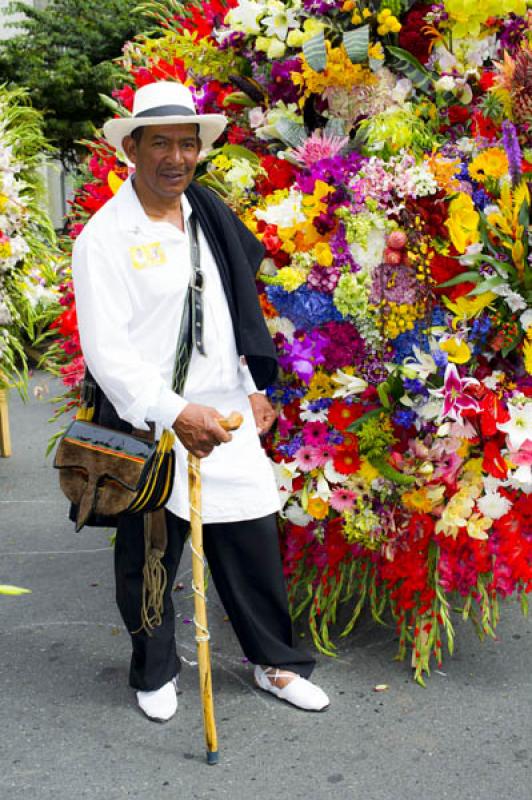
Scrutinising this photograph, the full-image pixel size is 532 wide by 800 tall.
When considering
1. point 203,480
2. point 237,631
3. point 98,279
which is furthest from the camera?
point 237,631

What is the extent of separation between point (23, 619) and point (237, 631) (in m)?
1.15

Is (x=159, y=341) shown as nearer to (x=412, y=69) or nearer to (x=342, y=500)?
(x=342, y=500)

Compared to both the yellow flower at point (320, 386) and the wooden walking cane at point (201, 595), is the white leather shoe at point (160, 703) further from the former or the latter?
the yellow flower at point (320, 386)

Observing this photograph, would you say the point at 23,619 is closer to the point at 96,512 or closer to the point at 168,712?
the point at 168,712

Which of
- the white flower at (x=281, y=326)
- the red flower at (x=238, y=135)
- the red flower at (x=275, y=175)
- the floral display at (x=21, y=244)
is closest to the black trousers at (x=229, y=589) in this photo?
the white flower at (x=281, y=326)

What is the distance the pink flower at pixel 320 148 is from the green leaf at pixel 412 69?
1.02 ft

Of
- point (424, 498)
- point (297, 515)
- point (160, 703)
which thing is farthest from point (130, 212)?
point (160, 703)

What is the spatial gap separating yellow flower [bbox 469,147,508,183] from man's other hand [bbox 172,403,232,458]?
113cm

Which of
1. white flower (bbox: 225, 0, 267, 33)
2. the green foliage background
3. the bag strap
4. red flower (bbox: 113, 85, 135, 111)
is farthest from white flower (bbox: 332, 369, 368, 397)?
the green foliage background

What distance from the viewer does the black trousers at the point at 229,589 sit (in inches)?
130

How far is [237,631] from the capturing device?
343 cm

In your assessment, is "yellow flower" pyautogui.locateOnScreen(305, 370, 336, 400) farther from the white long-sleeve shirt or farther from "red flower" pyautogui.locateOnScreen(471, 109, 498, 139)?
"red flower" pyautogui.locateOnScreen(471, 109, 498, 139)

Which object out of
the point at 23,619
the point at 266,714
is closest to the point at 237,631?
the point at 266,714

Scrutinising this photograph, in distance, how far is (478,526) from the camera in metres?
3.29
